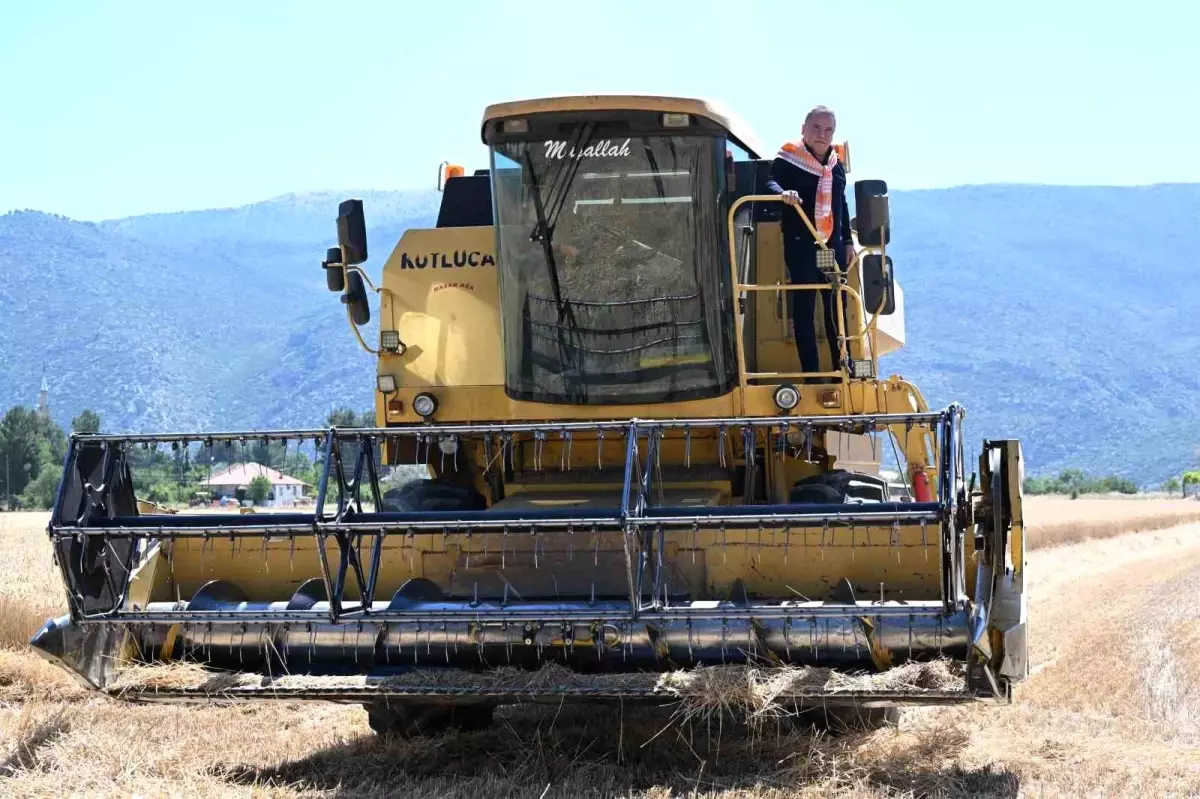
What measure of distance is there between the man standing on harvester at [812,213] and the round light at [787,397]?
0.45m

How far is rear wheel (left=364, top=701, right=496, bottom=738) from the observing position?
6.72 metres

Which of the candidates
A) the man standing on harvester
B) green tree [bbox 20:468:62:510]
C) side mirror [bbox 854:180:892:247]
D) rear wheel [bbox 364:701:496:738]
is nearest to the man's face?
the man standing on harvester

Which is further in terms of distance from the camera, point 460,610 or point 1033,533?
point 1033,533

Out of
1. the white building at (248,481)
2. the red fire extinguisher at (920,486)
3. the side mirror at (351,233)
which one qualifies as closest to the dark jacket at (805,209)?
the red fire extinguisher at (920,486)

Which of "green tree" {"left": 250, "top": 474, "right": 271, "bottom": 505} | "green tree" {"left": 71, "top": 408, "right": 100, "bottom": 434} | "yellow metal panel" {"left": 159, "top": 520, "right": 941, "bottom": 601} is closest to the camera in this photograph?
"yellow metal panel" {"left": 159, "top": 520, "right": 941, "bottom": 601}

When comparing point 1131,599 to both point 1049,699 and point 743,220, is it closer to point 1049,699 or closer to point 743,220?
point 1049,699

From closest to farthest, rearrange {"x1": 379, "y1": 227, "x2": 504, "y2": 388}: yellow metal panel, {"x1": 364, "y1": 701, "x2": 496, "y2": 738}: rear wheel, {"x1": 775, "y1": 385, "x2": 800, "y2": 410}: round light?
{"x1": 364, "y1": 701, "x2": 496, "y2": 738}: rear wheel
{"x1": 775, "y1": 385, "x2": 800, "y2": 410}: round light
{"x1": 379, "y1": 227, "x2": 504, "y2": 388}: yellow metal panel

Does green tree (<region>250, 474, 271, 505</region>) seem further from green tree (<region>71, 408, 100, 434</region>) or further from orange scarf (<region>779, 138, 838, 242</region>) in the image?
orange scarf (<region>779, 138, 838, 242</region>)

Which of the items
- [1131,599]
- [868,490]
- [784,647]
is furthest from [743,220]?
[1131,599]

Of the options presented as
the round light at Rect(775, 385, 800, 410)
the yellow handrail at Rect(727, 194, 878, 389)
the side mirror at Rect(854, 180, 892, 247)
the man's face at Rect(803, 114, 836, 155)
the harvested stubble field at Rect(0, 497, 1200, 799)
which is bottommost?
the harvested stubble field at Rect(0, 497, 1200, 799)

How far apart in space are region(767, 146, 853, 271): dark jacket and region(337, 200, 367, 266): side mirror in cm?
215

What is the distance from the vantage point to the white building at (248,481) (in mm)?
6988

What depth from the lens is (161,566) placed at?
682cm

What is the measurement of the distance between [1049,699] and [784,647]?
269 centimetres
